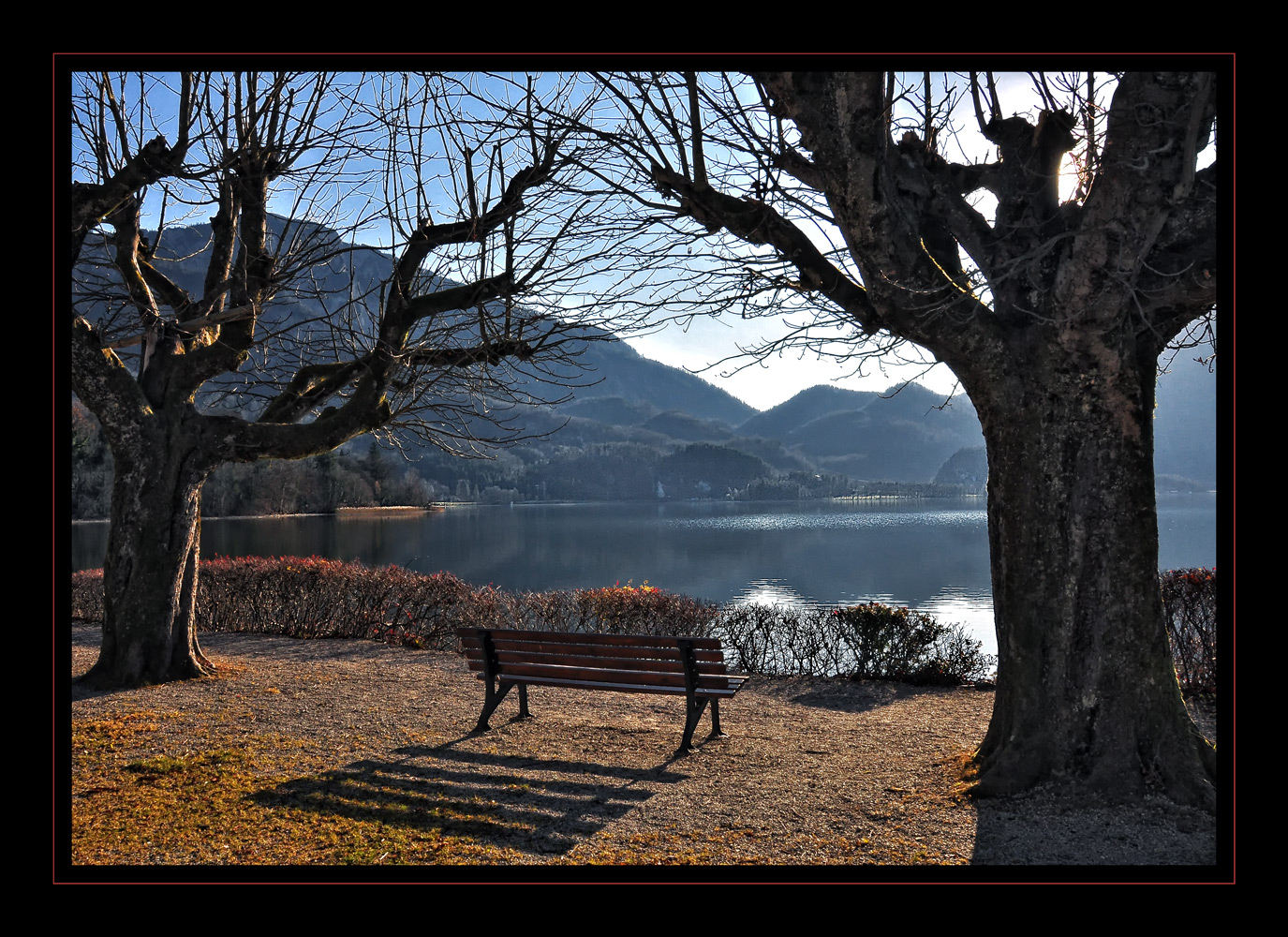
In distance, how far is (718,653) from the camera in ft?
18.4

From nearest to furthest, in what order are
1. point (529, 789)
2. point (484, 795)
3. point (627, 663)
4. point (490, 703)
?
point (484, 795) → point (529, 789) → point (627, 663) → point (490, 703)

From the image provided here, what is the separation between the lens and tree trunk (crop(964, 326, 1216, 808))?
4395 mm

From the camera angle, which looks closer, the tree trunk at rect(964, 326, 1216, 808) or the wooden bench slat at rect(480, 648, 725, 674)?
the tree trunk at rect(964, 326, 1216, 808)

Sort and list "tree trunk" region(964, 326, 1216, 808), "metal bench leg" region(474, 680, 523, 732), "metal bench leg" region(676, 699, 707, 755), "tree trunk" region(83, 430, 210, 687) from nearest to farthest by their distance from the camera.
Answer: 1. "tree trunk" region(964, 326, 1216, 808)
2. "metal bench leg" region(676, 699, 707, 755)
3. "metal bench leg" region(474, 680, 523, 732)
4. "tree trunk" region(83, 430, 210, 687)

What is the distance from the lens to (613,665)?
5.78 metres

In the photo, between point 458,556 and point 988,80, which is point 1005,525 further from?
point 458,556

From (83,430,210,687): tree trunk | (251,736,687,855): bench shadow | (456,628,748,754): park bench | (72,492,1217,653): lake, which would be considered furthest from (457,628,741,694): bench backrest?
(72,492,1217,653): lake

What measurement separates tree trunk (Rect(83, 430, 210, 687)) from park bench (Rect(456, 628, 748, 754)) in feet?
10.4

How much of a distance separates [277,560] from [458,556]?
2637 cm

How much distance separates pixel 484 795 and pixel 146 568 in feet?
15.7

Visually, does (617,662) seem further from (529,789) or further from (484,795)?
(484,795)

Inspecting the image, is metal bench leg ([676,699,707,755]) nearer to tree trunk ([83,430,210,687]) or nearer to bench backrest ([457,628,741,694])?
bench backrest ([457,628,741,694])

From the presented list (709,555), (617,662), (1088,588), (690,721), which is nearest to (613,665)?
(617,662)
